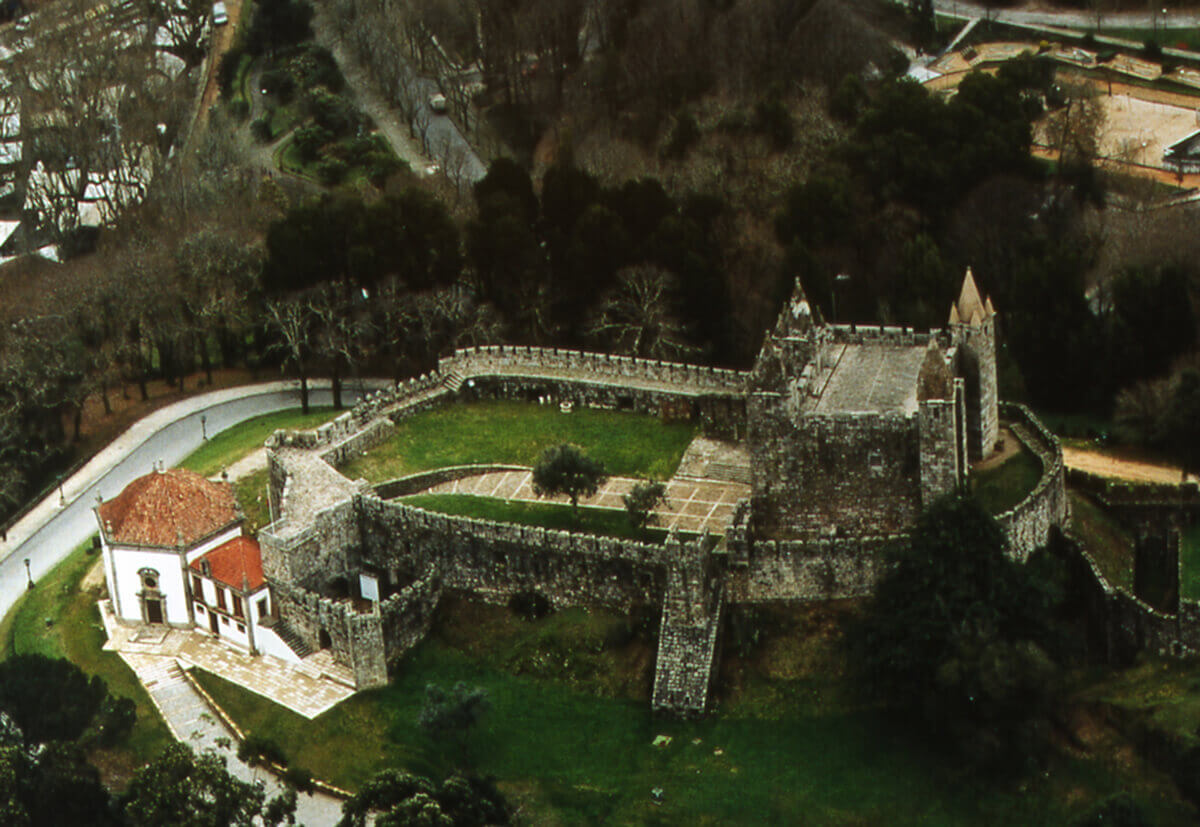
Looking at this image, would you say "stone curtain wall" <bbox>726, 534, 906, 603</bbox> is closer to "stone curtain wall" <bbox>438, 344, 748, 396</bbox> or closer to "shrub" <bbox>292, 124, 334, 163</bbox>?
"stone curtain wall" <bbox>438, 344, 748, 396</bbox>

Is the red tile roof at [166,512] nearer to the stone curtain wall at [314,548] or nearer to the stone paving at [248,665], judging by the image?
the stone curtain wall at [314,548]

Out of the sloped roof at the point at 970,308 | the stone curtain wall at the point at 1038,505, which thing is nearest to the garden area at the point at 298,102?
the sloped roof at the point at 970,308

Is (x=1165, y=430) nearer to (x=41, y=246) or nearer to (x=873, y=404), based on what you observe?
(x=873, y=404)

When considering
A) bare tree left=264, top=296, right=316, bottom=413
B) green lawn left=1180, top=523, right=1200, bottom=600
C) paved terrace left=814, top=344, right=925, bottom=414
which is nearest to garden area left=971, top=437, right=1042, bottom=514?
paved terrace left=814, top=344, right=925, bottom=414

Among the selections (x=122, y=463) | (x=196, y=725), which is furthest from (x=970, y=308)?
(x=122, y=463)

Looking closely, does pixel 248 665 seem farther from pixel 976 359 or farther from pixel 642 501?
pixel 976 359

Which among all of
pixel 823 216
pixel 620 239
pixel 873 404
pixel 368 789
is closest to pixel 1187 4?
pixel 823 216
